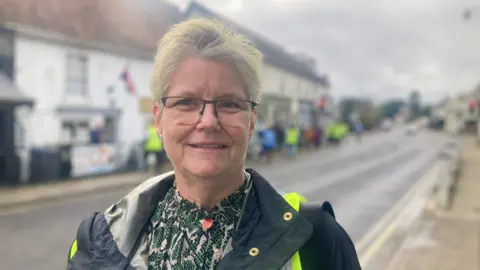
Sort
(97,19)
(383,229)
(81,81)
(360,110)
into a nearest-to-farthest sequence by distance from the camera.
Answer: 1. (383,229)
2. (81,81)
3. (97,19)
4. (360,110)

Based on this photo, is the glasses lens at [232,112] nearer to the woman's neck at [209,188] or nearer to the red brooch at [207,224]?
the woman's neck at [209,188]

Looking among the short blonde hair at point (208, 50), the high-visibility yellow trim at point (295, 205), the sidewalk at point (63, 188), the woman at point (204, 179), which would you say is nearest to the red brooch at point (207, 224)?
the woman at point (204, 179)

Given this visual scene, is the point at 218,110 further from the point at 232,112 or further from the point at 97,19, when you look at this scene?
the point at 97,19

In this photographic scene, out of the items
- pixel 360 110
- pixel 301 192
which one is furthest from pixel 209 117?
pixel 360 110

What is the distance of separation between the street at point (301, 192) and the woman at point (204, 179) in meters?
3.16

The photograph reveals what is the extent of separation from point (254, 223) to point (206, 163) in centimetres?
25

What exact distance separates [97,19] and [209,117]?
55.1ft

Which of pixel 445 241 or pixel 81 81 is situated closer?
pixel 445 241

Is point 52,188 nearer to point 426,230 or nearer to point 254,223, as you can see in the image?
point 426,230

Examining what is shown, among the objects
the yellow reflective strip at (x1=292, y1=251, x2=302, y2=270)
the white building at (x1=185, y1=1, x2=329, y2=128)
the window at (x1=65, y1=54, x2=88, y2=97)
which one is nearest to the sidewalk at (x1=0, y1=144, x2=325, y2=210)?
the window at (x1=65, y1=54, x2=88, y2=97)

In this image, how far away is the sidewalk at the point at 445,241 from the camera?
5832 mm

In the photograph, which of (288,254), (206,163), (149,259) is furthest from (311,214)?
(149,259)

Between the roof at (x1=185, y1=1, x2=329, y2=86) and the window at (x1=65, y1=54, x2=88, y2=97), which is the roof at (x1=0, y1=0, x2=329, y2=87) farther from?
the roof at (x1=185, y1=1, x2=329, y2=86)

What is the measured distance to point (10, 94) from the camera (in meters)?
12.1
